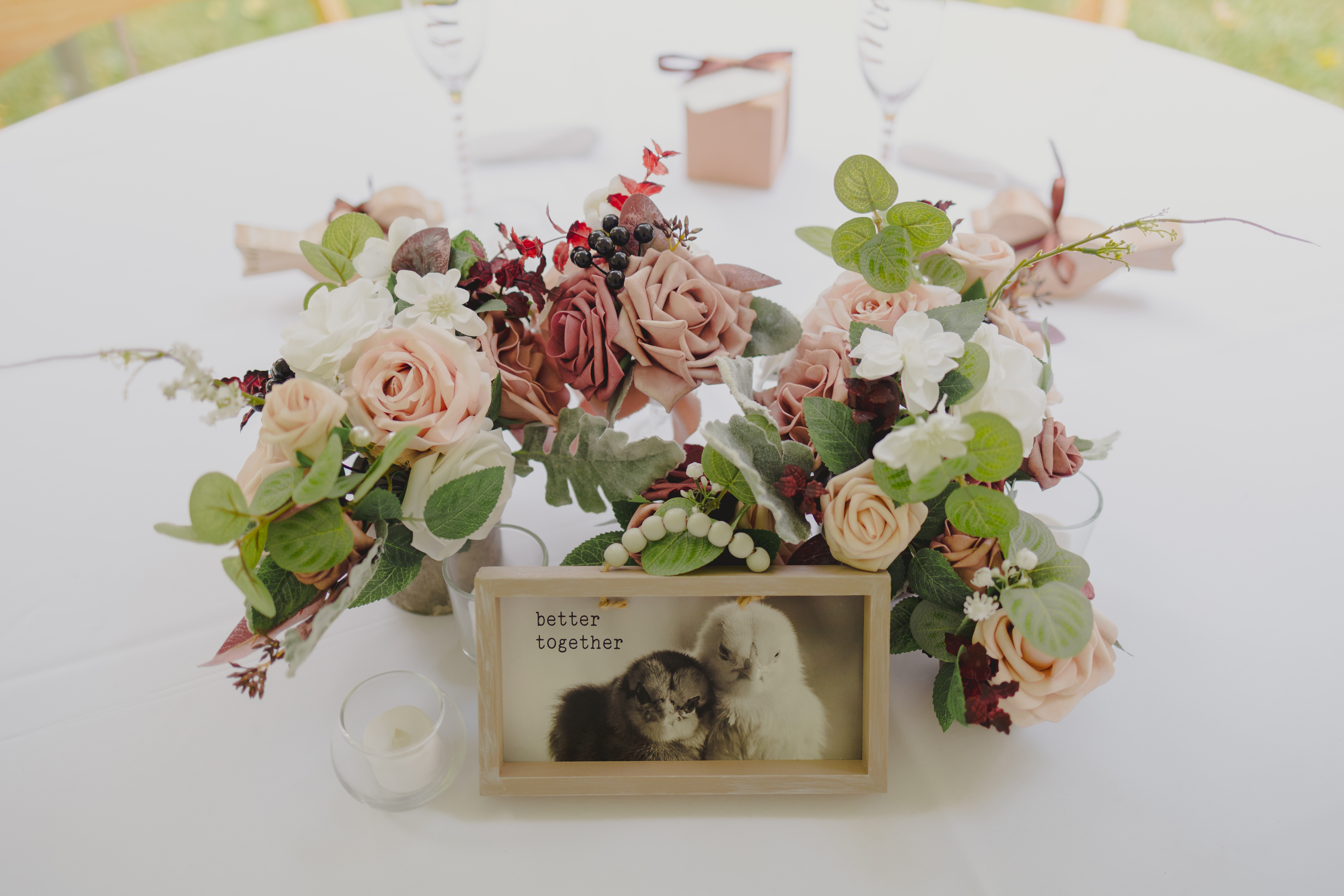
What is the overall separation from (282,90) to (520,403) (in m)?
1.26

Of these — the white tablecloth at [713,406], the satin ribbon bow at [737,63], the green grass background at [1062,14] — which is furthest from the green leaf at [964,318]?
the green grass background at [1062,14]

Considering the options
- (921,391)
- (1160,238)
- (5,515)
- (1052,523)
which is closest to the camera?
(921,391)

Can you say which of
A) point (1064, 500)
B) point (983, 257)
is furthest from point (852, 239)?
point (1064, 500)

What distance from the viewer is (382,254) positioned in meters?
0.79

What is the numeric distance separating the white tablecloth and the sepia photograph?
0.05 meters

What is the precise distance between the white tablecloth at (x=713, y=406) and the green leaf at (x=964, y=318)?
32cm

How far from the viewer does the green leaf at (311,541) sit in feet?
2.07

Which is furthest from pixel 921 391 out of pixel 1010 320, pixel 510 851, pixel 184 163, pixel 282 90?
pixel 282 90

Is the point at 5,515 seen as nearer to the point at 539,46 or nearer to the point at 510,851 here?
the point at 510,851

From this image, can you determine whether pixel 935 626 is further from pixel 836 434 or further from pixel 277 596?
pixel 277 596

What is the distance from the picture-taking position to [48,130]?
5.09 ft

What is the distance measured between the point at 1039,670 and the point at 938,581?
102mm

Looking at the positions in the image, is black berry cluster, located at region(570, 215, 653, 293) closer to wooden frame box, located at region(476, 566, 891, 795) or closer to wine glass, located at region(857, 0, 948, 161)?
wooden frame box, located at region(476, 566, 891, 795)

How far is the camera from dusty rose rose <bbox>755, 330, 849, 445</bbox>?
745 mm
